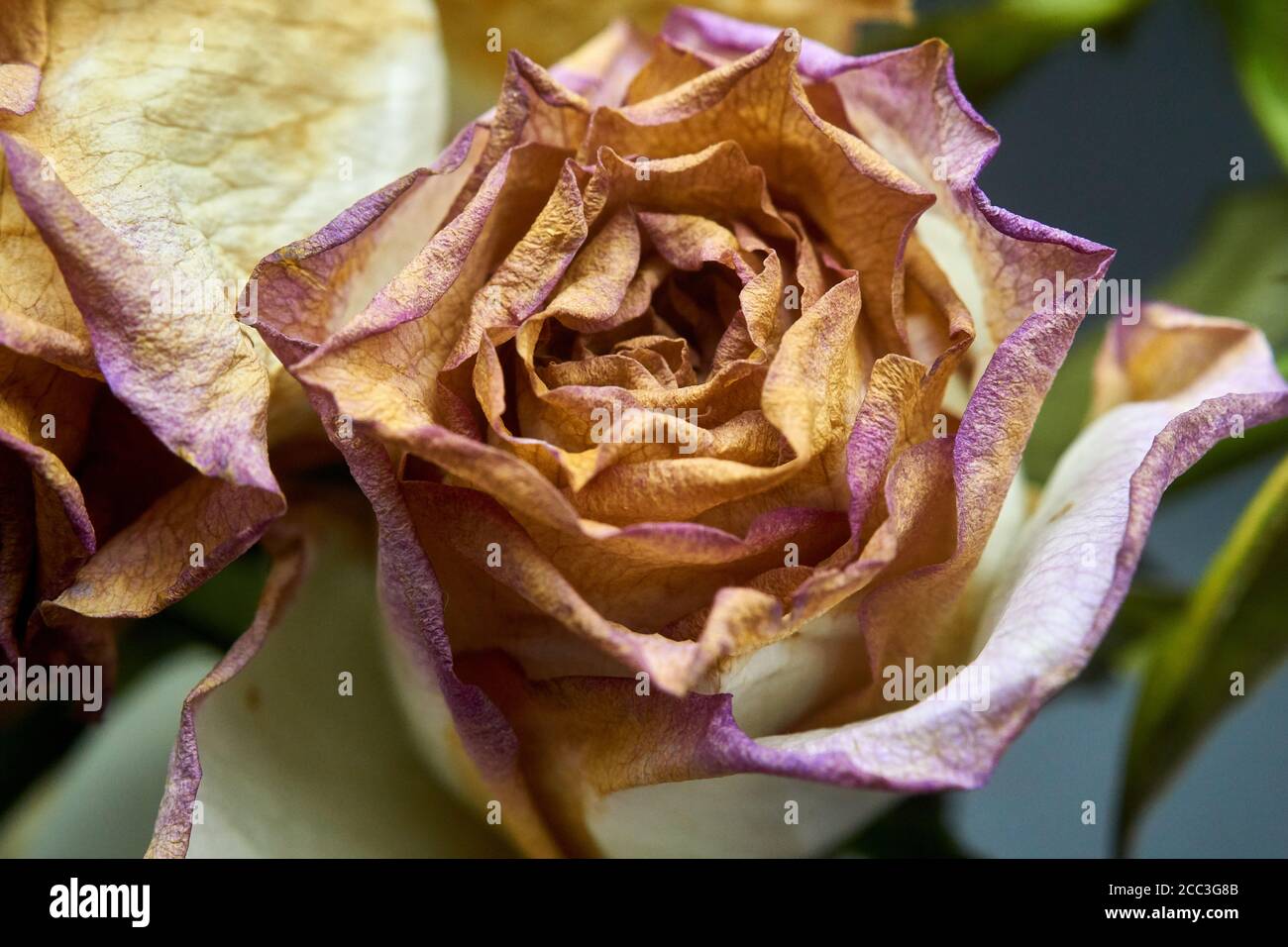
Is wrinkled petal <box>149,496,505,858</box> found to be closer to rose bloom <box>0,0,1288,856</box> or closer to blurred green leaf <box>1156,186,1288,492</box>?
rose bloom <box>0,0,1288,856</box>

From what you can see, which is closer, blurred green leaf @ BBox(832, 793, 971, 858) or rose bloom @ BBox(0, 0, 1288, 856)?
rose bloom @ BBox(0, 0, 1288, 856)

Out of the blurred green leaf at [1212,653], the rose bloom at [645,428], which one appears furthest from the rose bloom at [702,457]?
the blurred green leaf at [1212,653]

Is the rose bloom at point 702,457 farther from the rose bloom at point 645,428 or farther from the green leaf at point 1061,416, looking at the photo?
the green leaf at point 1061,416

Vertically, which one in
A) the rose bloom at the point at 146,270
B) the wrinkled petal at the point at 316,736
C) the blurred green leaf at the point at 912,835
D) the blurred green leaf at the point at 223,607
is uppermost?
the rose bloom at the point at 146,270

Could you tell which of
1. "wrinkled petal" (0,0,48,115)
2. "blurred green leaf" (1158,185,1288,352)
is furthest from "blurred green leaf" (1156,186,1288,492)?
"wrinkled petal" (0,0,48,115)

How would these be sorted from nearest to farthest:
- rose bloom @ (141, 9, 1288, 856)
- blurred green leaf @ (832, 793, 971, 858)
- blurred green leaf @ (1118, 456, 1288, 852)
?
rose bloom @ (141, 9, 1288, 856) < blurred green leaf @ (1118, 456, 1288, 852) < blurred green leaf @ (832, 793, 971, 858)

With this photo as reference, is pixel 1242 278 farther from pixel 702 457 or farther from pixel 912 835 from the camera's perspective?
pixel 702 457
